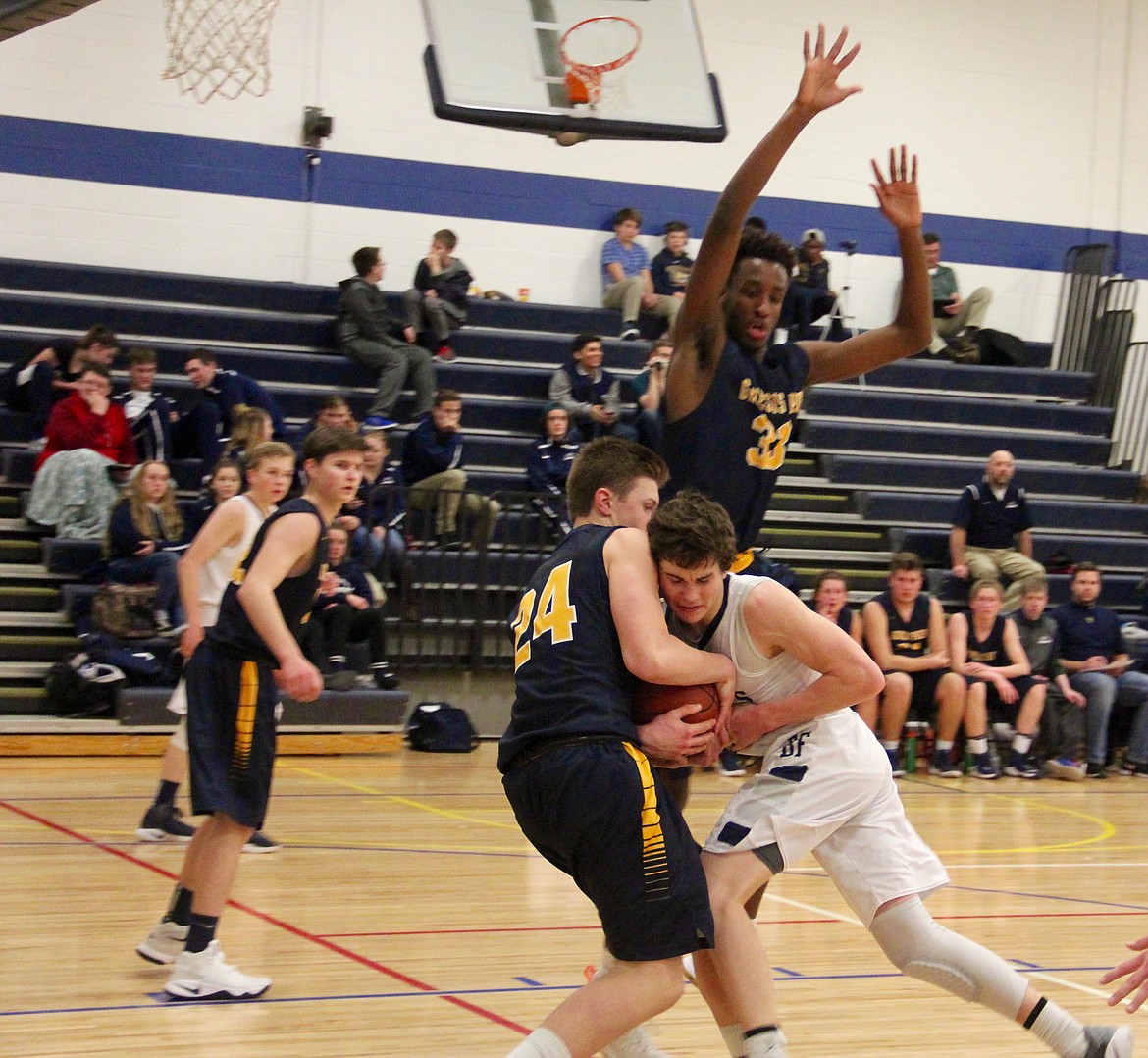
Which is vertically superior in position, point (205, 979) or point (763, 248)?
point (763, 248)

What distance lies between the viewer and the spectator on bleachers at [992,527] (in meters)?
11.4

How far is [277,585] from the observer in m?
4.35

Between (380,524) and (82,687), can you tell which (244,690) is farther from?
(380,524)

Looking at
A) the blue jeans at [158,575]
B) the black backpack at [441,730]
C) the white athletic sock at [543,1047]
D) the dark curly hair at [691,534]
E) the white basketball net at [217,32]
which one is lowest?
the black backpack at [441,730]

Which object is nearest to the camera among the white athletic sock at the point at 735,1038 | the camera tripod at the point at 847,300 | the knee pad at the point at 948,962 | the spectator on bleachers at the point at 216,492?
the white athletic sock at the point at 735,1038

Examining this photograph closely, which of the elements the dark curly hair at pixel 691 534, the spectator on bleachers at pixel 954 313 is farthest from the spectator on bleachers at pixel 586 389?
the dark curly hair at pixel 691 534

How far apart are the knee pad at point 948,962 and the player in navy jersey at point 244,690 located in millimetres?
1648

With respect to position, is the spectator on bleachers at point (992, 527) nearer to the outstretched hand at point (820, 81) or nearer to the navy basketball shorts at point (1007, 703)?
the navy basketball shorts at point (1007, 703)

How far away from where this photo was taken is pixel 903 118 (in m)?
15.3

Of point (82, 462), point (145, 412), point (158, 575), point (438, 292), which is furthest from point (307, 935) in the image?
point (438, 292)

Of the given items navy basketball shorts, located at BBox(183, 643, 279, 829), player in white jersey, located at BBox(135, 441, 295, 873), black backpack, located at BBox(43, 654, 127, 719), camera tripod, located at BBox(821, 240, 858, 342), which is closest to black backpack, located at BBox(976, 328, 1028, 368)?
camera tripod, located at BBox(821, 240, 858, 342)

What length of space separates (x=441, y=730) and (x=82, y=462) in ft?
9.52

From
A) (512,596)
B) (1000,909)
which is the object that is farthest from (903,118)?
(1000,909)

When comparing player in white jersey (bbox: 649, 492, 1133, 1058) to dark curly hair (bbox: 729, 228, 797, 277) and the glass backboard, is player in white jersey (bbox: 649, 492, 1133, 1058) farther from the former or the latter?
the glass backboard
